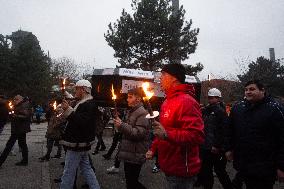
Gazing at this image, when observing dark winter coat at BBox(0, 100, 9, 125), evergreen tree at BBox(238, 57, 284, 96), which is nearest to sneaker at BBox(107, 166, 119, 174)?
dark winter coat at BBox(0, 100, 9, 125)

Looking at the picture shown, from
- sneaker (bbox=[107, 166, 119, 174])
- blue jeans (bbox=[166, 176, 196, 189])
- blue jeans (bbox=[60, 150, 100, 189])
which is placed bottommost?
sneaker (bbox=[107, 166, 119, 174])

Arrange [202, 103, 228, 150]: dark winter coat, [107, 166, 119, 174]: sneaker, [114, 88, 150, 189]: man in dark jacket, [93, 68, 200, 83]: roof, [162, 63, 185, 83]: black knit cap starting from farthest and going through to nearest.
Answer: [93, 68, 200, 83]: roof < [107, 166, 119, 174]: sneaker < [202, 103, 228, 150]: dark winter coat < [114, 88, 150, 189]: man in dark jacket < [162, 63, 185, 83]: black knit cap

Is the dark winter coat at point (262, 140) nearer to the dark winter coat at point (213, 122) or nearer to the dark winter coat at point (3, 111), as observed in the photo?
the dark winter coat at point (213, 122)

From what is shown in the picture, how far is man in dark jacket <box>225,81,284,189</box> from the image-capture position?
4.29 meters

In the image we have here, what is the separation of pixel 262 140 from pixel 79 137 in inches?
110

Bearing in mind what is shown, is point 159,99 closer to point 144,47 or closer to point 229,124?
point 229,124

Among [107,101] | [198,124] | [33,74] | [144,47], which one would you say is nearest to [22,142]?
[107,101]

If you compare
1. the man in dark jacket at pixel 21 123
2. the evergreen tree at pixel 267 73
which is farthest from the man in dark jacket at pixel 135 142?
the evergreen tree at pixel 267 73

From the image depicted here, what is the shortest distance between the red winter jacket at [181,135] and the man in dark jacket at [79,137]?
2248mm

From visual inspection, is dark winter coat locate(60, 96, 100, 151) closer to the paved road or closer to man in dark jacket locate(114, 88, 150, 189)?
man in dark jacket locate(114, 88, 150, 189)

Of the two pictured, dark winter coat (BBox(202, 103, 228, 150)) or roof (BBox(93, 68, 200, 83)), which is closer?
dark winter coat (BBox(202, 103, 228, 150))

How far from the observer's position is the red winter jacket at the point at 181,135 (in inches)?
137

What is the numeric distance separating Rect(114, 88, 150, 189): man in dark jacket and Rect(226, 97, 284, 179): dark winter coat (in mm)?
1508

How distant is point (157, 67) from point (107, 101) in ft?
52.0
